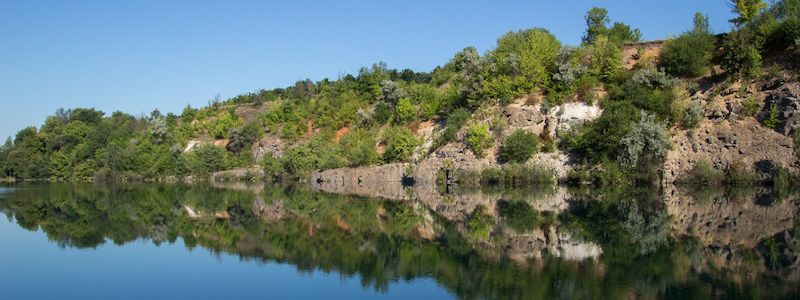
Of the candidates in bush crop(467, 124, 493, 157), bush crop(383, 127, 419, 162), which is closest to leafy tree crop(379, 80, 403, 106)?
bush crop(383, 127, 419, 162)

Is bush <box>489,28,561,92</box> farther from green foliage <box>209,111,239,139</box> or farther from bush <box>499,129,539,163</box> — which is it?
green foliage <box>209,111,239,139</box>

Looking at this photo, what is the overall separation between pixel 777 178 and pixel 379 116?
39083mm

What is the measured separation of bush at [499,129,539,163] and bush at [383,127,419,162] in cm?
955

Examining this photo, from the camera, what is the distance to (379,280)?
14836 millimetres

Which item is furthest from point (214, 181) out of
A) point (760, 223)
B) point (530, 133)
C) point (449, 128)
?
point (760, 223)

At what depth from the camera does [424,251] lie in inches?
738

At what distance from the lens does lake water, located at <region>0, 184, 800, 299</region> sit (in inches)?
541

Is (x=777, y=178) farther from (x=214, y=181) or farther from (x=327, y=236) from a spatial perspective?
(x=214, y=181)

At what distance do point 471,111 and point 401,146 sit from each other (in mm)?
7331

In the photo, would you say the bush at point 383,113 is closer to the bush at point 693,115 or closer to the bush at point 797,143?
the bush at point 693,115

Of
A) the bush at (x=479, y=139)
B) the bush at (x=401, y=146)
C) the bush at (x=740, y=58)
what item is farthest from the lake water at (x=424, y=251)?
the bush at (x=401, y=146)

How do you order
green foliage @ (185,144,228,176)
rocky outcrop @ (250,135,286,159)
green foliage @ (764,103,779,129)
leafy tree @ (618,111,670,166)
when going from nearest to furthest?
green foliage @ (764,103,779,129) < leafy tree @ (618,111,670,166) < green foliage @ (185,144,228,176) < rocky outcrop @ (250,135,286,159)

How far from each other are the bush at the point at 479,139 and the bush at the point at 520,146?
197cm

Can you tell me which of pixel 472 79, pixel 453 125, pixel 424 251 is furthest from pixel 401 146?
pixel 424 251
